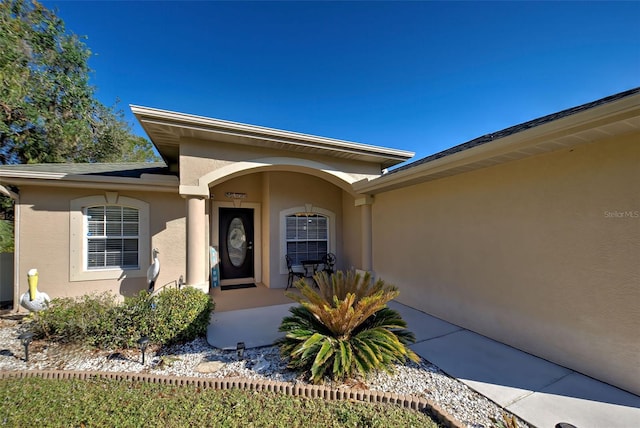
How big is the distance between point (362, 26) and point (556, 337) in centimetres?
780

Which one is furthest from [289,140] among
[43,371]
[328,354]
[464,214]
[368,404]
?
[43,371]

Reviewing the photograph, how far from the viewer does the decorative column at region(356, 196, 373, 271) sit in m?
7.26

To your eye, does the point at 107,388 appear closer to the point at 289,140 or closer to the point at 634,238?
the point at 289,140

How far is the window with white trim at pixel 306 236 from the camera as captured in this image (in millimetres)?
8273

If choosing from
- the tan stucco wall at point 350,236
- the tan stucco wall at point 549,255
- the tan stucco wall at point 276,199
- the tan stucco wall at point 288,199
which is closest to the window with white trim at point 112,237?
the tan stucco wall at point 276,199

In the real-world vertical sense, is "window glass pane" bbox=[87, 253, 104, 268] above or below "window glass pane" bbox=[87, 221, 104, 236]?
below

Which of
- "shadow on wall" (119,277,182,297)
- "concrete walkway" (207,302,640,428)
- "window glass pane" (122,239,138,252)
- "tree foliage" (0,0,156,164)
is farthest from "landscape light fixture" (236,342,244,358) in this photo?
"tree foliage" (0,0,156,164)

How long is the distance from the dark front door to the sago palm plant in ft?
16.2

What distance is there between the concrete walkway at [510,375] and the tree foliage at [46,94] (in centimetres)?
1139

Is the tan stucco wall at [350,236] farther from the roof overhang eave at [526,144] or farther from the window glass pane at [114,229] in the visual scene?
the window glass pane at [114,229]

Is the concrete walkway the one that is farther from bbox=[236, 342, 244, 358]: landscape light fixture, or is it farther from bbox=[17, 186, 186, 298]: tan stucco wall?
bbox=[17, 186, 186, 298]: tan stucco wall

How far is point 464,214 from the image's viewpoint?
4887 millimetres

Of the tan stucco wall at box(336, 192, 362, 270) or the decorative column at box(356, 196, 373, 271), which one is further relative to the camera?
the tan stucco wall at box(336, 192, 362, 270)

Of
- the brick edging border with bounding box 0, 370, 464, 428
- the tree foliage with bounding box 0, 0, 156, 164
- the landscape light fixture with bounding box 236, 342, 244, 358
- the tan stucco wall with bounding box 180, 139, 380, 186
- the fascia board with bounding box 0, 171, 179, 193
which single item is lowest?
the brick edging border with bounding box 0, 370, 464, 428
